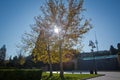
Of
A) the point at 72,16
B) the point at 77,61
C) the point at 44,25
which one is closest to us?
the point at 72,16

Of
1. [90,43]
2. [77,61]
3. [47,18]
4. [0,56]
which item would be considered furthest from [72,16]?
[0,56]

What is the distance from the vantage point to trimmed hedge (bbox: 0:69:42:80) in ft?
51.8

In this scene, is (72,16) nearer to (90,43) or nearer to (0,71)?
(0,71)

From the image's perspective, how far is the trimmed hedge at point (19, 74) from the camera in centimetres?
1578

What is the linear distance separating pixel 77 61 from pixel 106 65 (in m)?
13.8

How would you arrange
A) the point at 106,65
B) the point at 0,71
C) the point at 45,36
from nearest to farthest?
1. the point at 0,71
2. the point at 45,36
3. the point at 106,65

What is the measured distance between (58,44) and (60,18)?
13.3 ft

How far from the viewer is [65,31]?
82.2ft

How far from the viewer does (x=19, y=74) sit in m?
17.1

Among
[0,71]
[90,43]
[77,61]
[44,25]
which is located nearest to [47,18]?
[44,25]

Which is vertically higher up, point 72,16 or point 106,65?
point 72,16

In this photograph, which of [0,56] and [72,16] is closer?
[72,16]

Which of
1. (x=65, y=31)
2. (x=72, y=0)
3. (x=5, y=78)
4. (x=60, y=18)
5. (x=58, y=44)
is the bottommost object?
(x=5, y=78)

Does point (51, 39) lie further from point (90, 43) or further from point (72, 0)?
point (90, 43)
